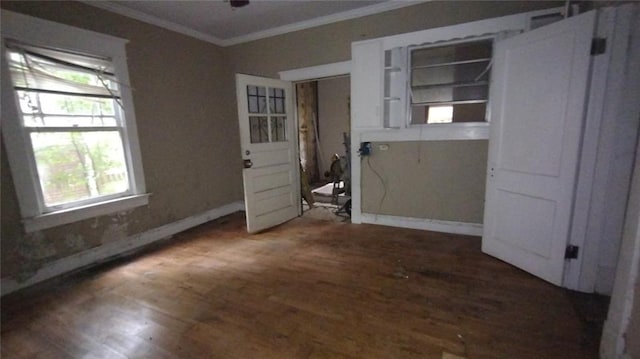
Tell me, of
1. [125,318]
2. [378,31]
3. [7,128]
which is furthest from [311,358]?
[378,31]

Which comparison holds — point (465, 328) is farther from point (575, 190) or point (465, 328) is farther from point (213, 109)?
point (213, 109)

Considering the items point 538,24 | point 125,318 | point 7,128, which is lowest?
point 125,318

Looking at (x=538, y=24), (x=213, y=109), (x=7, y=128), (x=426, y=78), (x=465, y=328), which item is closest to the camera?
(x=465, y=328)

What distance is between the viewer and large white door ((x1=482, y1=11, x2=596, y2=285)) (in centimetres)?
195

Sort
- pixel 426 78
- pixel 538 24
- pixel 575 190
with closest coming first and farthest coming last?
pixel 575 190 < pixel 538 24 < pixel 426 78

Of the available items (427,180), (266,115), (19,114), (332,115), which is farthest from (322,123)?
(19,114)

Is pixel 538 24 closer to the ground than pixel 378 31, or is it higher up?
closer to the ground

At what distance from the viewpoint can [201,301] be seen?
2104mm

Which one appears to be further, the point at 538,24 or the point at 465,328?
the point at 538,24

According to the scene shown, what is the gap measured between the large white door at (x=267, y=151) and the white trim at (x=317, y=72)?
0.50 ft

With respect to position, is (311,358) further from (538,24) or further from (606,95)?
Answer: (538,24)

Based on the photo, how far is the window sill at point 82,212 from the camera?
2.45 m

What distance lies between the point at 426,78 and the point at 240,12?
2.34 m

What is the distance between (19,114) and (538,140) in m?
4.34
